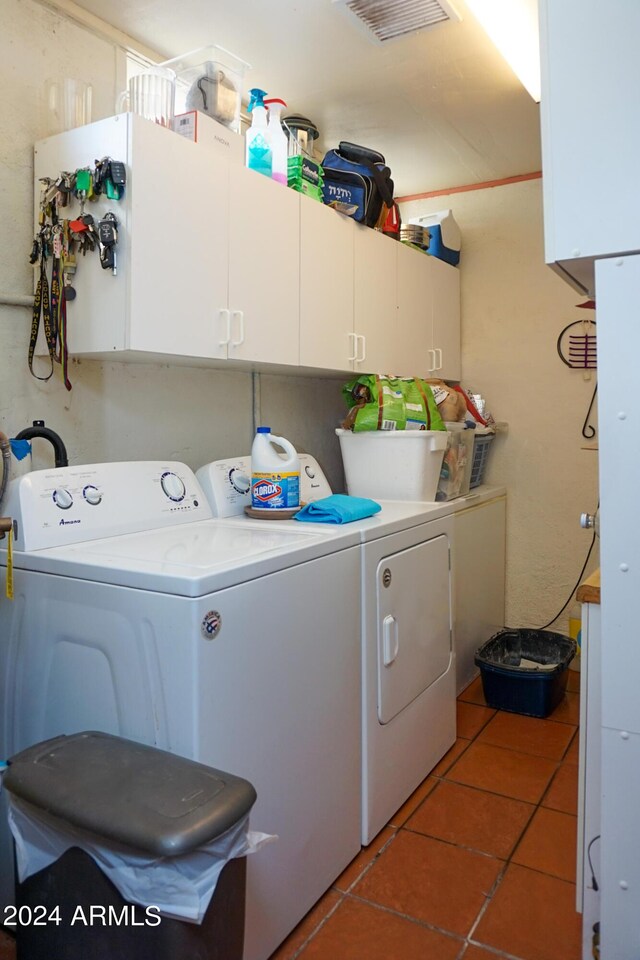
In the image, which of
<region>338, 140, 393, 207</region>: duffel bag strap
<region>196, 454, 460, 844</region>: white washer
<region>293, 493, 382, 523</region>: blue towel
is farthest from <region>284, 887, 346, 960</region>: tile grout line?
<region>338, 140, 393, 207</region>: duffel bag strap

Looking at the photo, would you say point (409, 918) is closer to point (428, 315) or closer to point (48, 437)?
point (48, 437)

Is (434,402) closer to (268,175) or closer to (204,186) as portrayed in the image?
(268,175)

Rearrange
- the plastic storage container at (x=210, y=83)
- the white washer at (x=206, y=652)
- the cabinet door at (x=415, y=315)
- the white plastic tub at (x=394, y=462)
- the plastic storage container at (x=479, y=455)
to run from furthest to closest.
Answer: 1. the plastic storage container at (x=479, y=455)
2. the cabinet door at (x=415, y=315)
3. the white plastic tub at (x=394, y=462)
4. the plastic storage container at (x=210, y=83)
5. the white washer at (x=206, y=652)

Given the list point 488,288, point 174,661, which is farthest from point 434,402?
point 174,661

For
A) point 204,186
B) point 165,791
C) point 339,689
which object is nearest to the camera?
point 165,791

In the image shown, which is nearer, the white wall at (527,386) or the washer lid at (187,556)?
the washer lid at (187,556)

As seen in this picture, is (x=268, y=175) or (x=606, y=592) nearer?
(x=606, y=592)

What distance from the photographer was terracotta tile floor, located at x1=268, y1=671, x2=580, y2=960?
163 centimetres

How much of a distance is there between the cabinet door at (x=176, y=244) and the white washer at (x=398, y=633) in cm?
53

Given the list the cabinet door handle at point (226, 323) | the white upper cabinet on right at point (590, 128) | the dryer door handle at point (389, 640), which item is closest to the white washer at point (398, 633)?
the dryer door handle at point (389, 640)

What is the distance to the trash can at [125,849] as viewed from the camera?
1058 mm

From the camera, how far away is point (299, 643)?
5.41ft

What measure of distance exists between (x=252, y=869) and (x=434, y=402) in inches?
81.2

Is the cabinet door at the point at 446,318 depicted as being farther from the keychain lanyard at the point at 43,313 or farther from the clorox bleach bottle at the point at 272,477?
the keychain lanyard at the point at 43,313
